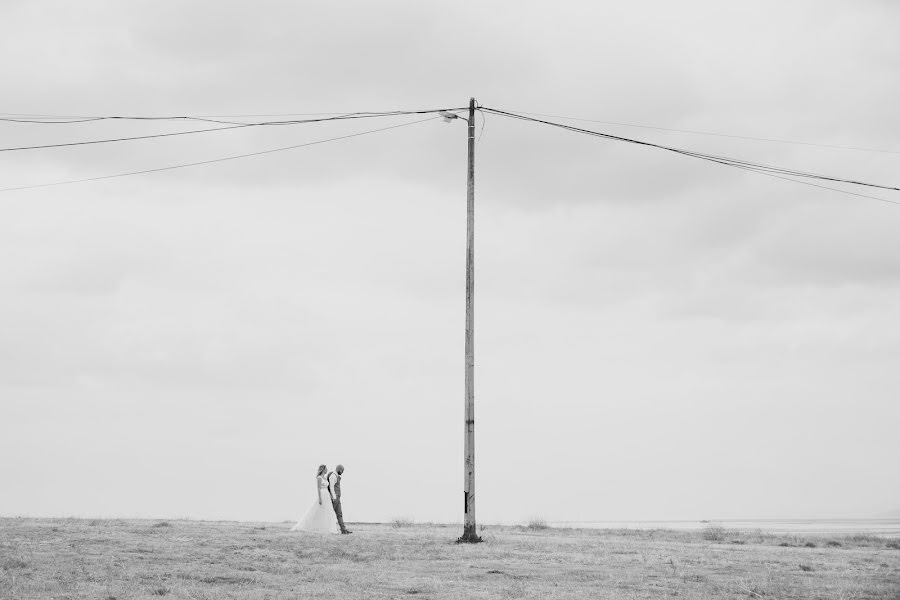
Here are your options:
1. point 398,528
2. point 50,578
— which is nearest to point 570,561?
point 50,578

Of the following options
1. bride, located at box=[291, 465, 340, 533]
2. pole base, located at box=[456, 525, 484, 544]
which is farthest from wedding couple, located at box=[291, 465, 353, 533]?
pole base, located at box=[456, 525, 484, 544]

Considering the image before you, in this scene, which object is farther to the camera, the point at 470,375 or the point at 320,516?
the point at 320,516

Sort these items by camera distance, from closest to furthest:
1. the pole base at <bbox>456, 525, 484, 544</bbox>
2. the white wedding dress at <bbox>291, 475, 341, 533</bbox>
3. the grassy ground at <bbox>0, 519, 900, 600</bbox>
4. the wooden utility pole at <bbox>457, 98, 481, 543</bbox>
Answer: the grassy ground at <bbox>0, 519, 900, 600</bbox>, the pole base at <bbox>456, 525, 484, 544</bbox>, the wooden utility pole at <bbox>457, 98, 481, 543</bbox>, the white wedding dress at <bbox>291, 475, 341, 533</bbox>

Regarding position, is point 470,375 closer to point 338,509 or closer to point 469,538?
point 469,538

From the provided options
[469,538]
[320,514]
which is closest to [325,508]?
[320,514]

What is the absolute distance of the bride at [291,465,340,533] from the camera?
28562mm

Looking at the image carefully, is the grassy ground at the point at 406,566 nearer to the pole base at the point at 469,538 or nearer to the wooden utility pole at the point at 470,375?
the pole base at the point at 469,538

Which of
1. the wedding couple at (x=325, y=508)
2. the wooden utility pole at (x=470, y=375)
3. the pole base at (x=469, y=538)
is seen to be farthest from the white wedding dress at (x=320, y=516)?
the pole base at (x=469, y=538)

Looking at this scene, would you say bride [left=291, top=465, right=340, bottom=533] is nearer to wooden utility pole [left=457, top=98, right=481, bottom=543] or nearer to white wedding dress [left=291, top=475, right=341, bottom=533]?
white wedding dress [left=291, top=475, right=341, bottom=533]

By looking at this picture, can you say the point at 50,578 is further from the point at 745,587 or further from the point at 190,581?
the point at 745,587

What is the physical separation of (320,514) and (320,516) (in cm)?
6

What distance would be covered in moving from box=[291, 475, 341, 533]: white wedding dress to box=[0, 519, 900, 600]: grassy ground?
1.69 metres

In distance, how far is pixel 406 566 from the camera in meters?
20.1

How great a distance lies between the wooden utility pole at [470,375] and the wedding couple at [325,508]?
4.17m
